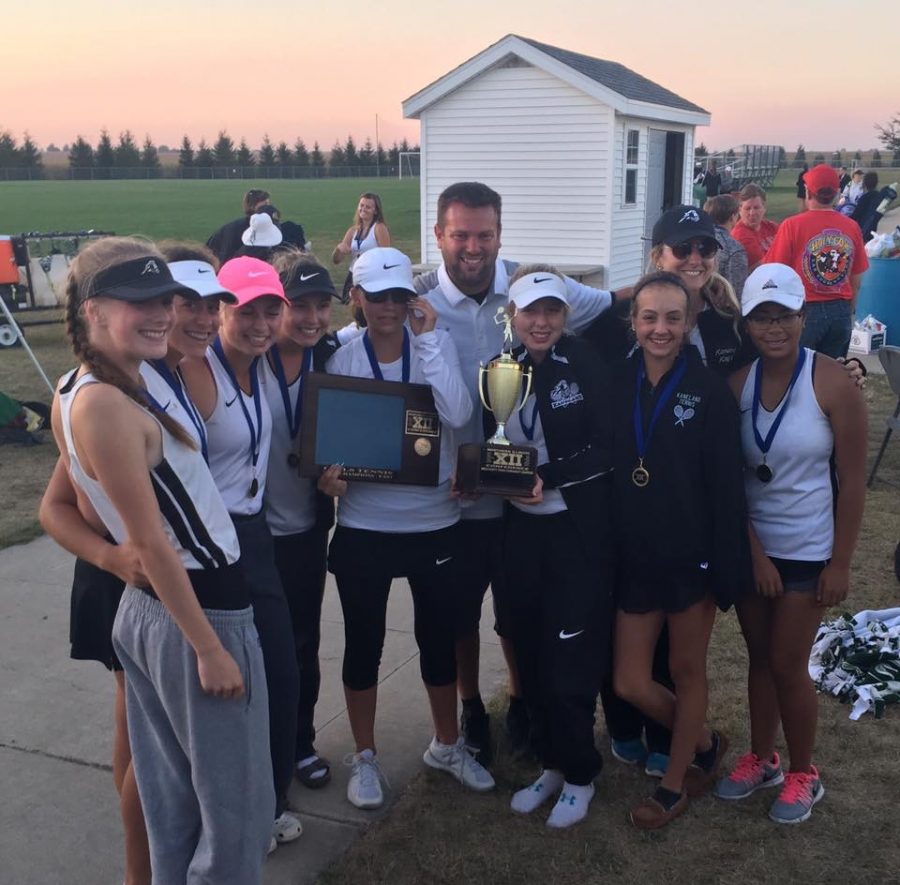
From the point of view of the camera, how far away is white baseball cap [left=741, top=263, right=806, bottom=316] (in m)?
3.08

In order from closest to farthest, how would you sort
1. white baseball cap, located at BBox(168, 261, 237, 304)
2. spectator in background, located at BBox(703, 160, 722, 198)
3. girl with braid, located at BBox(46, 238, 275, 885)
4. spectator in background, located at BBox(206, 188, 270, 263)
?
1. girl with braid, located at BBox(46, 238, 275, 885)
2. white baseball cap, located at BBox(168, 261, 237, 304)
3. spectator in background, located at BBox(206, 188, 270, 263)
4. spectator in background, located at BBox(703, 160, 722, 198)

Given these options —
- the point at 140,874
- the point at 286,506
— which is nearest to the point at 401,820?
the point at 140,874

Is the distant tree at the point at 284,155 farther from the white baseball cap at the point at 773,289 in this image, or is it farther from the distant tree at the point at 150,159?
the white baseball cap at the point at 773,289

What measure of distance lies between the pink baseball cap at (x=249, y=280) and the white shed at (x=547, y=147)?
1354 cm

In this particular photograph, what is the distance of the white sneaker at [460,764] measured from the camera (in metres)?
3.59

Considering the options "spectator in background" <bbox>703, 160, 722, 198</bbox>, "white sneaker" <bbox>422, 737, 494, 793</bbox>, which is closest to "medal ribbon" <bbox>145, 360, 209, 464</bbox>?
"white sneaker" <bbox>422, 737, 494, 793</bbox>

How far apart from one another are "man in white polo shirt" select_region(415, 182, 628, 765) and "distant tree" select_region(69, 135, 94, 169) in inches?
3679

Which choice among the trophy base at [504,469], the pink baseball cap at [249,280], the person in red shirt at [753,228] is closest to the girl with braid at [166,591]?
the pink baseball cap at [249,280]

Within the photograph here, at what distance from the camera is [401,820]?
11.1ft

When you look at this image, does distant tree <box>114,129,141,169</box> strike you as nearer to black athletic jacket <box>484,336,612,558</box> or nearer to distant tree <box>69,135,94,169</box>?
distant tree <box>69,135,94,169</box>

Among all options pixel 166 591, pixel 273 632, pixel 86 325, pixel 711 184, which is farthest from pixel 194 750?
pixel 711 184

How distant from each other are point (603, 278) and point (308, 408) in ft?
45.4

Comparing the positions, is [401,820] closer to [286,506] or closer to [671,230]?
[286,506]

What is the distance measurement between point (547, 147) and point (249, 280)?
14340 millimetres
